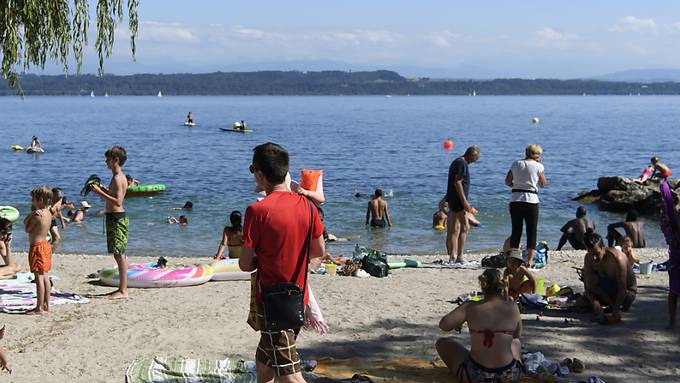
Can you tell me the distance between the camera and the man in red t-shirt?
4699 millimetres

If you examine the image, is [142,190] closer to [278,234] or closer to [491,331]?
[491,331]

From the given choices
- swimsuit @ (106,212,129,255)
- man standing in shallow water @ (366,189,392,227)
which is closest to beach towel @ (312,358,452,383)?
swimsuit @ (106,212,129,255)

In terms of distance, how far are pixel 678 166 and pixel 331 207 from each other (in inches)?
1018

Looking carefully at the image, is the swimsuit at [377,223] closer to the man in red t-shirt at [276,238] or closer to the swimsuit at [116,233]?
the swimsuit at [116,233]

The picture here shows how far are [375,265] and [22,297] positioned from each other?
4494mm

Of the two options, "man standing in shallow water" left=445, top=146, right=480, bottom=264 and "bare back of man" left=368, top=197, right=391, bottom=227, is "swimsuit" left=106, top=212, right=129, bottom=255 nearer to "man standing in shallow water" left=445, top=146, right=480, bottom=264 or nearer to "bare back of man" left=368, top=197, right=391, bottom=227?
"man standing in shallow water" left=445, top=146, right=480, bottom=264

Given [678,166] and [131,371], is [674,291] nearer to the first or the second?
[131,371]

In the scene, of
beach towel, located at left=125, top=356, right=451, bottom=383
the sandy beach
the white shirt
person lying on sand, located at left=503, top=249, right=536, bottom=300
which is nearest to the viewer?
beach towel, located at left=125, top=356, right=451, bottom=383

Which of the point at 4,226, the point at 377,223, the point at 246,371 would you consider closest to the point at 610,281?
the point at 246,371

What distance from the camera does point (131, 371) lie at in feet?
21.4

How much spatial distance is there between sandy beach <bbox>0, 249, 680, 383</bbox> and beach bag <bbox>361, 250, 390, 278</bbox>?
70 centimetres

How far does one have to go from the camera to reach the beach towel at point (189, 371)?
6457 mm

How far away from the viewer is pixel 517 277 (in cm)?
948

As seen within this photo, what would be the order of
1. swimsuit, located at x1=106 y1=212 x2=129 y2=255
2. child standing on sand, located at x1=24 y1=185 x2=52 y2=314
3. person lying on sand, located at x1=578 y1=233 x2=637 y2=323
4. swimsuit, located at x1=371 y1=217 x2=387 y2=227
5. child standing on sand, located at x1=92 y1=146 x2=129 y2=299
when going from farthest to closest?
1. swimsuit, located at x1=371 y1=217 x2=387 y2=227
2. swimsuit, located at x1=106 y1=212 x2=129 y2=255
3. child standing on sand, located at x1=92 y1=146 x2=129 y2=299
4. person lying on sand, located at x1=578 y1=233 x2=637 y2=323
5. child standing on sand, located at x1=24 y1=185 x2=52 y2=314
